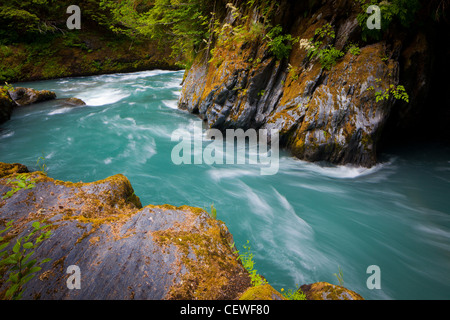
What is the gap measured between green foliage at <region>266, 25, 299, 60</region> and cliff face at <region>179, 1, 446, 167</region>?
0.43ft

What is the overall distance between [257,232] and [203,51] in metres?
8.59

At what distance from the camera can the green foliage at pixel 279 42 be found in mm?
6422

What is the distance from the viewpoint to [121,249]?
7.06 ft

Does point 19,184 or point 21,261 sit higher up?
point 19,184

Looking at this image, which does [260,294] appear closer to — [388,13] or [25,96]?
[388,13]

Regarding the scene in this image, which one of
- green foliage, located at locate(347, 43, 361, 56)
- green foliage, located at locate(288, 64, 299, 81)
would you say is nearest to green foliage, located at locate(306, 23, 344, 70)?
green foliage, located at locate(347, 43, 361, 56)

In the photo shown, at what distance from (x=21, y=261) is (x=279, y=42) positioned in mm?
7387

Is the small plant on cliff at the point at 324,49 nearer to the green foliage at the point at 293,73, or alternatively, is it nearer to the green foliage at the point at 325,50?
the green foliage at the point at 325,50

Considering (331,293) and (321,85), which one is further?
(321,85)

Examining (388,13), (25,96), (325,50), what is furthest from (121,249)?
(25,96)

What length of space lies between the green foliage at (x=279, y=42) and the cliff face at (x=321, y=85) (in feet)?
0.43

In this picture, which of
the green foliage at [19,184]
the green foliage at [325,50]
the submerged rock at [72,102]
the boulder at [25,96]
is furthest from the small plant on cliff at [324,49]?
the boulder at [25,96]

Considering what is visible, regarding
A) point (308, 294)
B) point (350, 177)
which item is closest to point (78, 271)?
point (308, 294)

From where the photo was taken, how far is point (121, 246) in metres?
2.18
